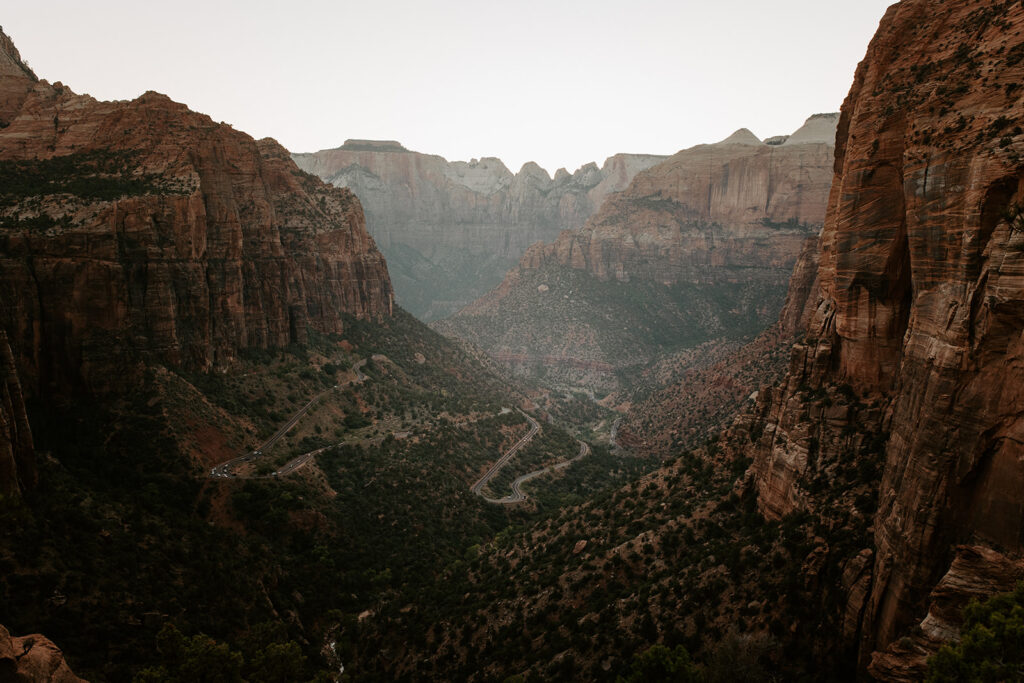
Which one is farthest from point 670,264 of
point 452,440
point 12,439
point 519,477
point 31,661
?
point 31,661

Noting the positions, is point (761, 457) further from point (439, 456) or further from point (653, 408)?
point (653, 408)

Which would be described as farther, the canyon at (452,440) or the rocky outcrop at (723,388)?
the rocky outcrop at (723,388)

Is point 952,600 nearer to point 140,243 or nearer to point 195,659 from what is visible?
point 195,659

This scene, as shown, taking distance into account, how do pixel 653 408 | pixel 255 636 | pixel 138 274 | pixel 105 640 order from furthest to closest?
pixel 653 408 < pixel 138 274 < pixel 255 636 < pixel 105 640

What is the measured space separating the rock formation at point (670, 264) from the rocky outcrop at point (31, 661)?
129 metres

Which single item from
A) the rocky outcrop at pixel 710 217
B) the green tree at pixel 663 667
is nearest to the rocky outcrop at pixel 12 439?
the green tree at pixel 663 667

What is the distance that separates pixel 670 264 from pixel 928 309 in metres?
157

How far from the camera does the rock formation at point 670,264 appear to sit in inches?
6147

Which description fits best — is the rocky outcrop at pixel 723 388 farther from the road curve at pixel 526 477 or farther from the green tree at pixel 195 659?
the green tree at pixel 195 659

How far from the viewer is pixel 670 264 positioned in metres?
173

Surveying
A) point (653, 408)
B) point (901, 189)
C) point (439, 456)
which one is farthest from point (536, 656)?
point (653, 408)

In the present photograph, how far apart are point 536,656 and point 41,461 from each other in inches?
1238

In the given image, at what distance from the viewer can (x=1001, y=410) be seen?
1695 cm

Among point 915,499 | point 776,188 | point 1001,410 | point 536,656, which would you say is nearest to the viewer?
point 1001,410
